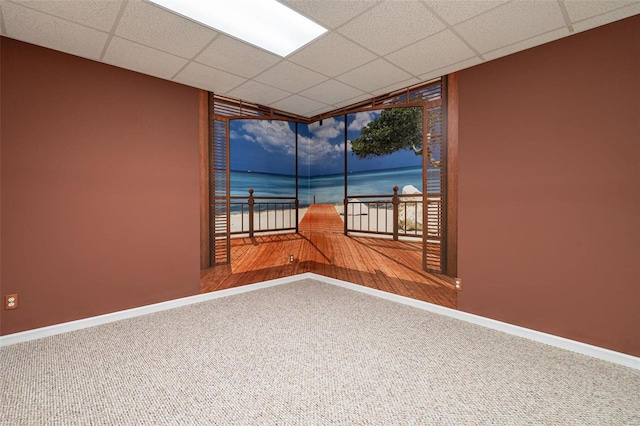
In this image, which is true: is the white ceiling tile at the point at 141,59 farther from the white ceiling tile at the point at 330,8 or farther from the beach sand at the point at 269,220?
the beach sand at the point at 269,220

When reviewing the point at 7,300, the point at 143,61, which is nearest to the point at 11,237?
the point at 7,300

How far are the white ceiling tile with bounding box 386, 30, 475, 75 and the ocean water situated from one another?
2.22m

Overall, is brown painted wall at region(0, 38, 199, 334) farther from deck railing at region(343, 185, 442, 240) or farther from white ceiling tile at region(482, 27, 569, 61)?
white ceiling tile at region(482, 27, 569, 61)

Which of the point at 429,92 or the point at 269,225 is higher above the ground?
the point at 429,92

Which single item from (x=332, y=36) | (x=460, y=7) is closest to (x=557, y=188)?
(x=460, y=7)

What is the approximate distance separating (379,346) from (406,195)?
2.85 m

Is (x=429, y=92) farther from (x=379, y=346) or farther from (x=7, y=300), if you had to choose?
(x=7, y=300)

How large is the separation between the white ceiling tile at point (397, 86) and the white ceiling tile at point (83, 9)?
2.50 meters

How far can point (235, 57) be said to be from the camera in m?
2.62

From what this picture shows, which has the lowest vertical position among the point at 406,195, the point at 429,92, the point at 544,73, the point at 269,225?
the point at 269,225

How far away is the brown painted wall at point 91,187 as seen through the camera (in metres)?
2.37

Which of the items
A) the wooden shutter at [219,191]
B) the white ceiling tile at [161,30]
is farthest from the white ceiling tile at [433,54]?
the wooden shutter at [219,191]

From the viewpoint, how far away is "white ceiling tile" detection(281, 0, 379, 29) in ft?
6.27

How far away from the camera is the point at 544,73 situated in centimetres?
239
